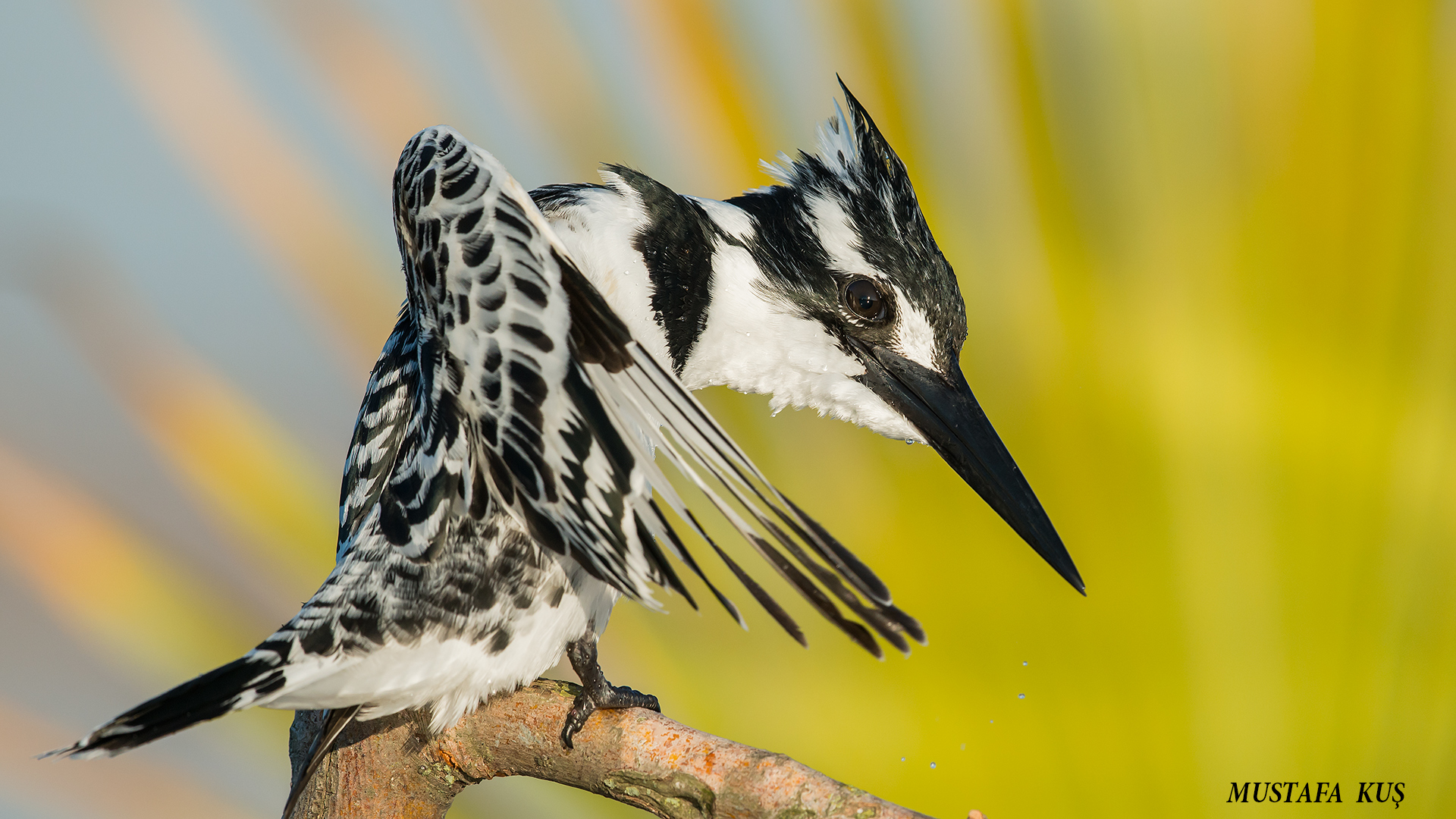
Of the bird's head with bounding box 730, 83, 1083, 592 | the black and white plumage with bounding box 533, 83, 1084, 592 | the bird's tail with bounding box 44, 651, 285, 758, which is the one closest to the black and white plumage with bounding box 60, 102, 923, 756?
the bird's tail with bounding box 44, 651, 285, 758

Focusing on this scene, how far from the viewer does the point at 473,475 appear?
0.96 m

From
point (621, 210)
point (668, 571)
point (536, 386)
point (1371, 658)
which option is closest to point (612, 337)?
point (536, 386)

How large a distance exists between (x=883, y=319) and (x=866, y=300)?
1.3 inches

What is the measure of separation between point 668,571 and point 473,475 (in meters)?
0.26

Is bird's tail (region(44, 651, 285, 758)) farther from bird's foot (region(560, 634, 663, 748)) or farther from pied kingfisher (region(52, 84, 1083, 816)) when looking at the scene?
bird's foot (region(560, 634, 663, 748))

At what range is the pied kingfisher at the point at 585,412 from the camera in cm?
84

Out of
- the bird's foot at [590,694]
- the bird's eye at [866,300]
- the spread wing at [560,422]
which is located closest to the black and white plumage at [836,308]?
the bird's eye at [866,300]

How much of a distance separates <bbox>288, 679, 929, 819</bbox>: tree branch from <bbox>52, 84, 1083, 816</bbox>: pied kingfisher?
0.16ft

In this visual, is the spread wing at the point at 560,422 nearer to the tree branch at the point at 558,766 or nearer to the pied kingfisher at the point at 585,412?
the pied kingfisher at the point at 585,412

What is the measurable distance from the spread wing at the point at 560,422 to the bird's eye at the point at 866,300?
387 mm

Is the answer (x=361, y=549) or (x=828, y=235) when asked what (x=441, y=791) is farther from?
(x=828, y=235)

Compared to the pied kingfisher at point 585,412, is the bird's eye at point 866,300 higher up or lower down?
higher up

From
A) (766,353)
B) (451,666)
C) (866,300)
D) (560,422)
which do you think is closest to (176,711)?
(451,666)

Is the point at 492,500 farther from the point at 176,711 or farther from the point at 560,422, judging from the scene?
the point at 176,711
